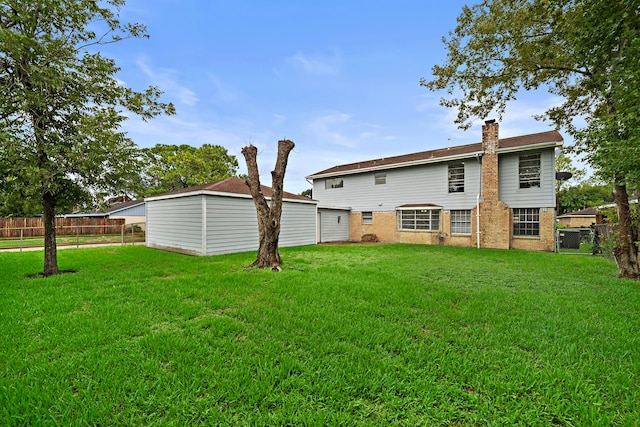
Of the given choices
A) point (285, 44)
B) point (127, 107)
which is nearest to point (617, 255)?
point (285, 44)

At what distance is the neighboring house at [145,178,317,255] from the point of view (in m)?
11.0

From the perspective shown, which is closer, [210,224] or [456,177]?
[210,224]

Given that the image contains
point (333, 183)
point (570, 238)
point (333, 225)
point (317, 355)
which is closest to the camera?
point (317, 355)

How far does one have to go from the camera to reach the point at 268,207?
8406mm

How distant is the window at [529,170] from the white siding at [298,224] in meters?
10.8

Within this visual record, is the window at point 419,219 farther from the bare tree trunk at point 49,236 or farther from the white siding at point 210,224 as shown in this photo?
the bare tree trunk at point 49,236

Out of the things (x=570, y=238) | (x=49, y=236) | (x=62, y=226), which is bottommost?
(x=570, y=238)

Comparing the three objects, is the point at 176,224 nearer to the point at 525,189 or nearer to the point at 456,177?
the point at 456,177

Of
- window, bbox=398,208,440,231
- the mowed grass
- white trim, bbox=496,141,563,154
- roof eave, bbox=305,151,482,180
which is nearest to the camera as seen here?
the mowed grass

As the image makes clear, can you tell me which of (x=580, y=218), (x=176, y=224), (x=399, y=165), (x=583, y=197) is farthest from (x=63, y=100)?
(x=583, y=197)

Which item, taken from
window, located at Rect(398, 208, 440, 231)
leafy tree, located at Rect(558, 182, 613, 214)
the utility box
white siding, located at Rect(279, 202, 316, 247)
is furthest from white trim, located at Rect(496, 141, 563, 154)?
leafy tree, located at Rect(558, 182, 613, 214)

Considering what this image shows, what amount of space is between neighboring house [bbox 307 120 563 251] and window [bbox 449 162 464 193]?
50mm

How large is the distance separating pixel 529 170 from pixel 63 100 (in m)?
17.9

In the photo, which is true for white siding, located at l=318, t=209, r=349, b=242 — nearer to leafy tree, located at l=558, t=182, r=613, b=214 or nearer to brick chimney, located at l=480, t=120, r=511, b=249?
brick chimney, located at l=480, t=120, r=511, b=249
